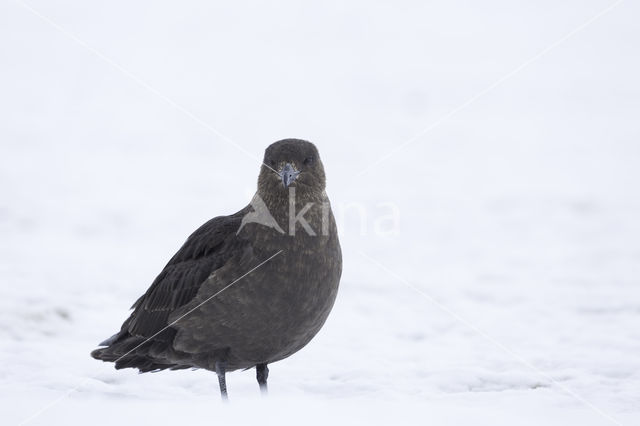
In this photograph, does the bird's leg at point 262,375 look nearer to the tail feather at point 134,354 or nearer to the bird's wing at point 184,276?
the tail feather at point 134,354

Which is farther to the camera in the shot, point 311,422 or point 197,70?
point 197,70

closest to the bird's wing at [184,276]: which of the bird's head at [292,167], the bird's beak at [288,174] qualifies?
the bird's head at [292,167]

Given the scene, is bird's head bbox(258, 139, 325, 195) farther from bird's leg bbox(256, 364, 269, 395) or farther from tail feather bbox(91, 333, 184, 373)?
tail feather bbox(91, 333, 184, 373)

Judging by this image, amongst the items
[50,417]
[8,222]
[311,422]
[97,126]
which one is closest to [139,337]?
[50,417]

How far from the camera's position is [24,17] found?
1981 cm

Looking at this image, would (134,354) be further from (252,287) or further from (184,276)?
(252,287)

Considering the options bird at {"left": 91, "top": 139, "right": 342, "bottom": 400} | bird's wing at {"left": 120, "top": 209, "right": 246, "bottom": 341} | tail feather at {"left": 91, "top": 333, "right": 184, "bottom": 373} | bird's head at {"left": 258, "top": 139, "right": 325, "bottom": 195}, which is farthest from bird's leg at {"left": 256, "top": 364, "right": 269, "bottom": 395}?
bird's head at {"left": 258, "top": 139, "right": 325, "bottom": 195}

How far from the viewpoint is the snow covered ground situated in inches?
240

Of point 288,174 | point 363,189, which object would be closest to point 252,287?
point 288,174

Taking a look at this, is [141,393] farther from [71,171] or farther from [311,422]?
[71,171]

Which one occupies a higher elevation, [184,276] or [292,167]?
[292,167]

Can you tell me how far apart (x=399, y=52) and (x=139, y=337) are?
14290 millimetres

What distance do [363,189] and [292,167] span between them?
7.20 meters

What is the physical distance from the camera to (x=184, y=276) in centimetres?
572
